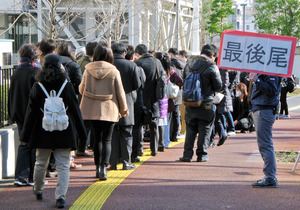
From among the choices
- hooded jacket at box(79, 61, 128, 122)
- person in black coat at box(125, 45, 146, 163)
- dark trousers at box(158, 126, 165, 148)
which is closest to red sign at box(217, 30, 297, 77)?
hooded jacket at box(79, 61, 128, 122)

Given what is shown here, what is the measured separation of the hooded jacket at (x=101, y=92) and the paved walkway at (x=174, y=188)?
0.93 m

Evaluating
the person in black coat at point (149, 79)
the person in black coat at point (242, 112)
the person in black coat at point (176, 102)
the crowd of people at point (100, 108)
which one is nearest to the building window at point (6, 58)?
the person in black coat at point (242, 112)

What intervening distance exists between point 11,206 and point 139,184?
5.83ft

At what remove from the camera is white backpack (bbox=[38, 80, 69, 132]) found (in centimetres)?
560

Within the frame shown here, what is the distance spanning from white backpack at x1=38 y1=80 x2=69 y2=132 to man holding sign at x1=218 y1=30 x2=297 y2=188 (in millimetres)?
2475

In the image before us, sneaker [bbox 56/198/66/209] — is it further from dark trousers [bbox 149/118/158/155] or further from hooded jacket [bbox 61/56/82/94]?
dark trousers [bbox 149/118/158/155]

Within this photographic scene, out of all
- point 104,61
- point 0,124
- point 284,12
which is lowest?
point 0,124

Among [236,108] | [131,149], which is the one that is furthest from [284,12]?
[131,149]

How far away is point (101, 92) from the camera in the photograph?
7062 mm

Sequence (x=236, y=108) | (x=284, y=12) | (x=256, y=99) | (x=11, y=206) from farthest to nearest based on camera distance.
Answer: (x=284, y=12), (x=236, y=108), (x=256, y=99), (x=11, y=206)

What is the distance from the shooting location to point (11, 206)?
595 centimetres

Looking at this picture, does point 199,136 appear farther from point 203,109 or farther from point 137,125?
point 137,125

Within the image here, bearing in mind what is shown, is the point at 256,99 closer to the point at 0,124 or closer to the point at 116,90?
the point at 116,90

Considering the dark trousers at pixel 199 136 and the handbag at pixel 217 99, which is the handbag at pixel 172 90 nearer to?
the handbag at pixel 217 99
